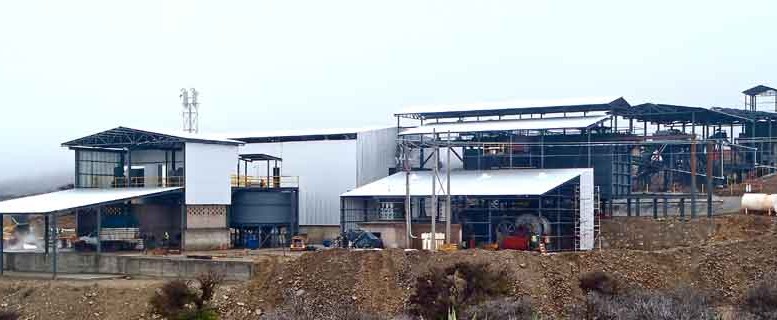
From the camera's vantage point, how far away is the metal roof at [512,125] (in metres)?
50.5

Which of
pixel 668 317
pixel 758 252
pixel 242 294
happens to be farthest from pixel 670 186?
pixel 668 317

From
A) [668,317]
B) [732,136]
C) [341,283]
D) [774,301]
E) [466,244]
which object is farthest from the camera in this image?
[732,136]

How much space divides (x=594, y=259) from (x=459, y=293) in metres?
7.46

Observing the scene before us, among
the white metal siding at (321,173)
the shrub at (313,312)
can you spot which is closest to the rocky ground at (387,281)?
the shrub at (313,312)

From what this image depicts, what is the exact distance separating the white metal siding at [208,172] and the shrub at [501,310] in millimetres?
21192

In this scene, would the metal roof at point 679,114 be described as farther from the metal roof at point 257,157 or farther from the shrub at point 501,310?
the shrub at point 501,310

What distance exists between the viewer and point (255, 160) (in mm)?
55375

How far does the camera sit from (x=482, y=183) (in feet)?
157

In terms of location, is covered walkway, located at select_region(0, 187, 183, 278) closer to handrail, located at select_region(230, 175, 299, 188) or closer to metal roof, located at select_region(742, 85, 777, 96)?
handrail, located at select_region(230, 175, 299, 188)

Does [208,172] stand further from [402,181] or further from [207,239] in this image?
[402,181]

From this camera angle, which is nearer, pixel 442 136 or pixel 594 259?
pixel 594 259

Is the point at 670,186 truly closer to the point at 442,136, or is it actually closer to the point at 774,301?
the point at 442,136

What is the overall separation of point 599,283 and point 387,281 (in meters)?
7.68

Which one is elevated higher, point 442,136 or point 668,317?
A: point 442,136
